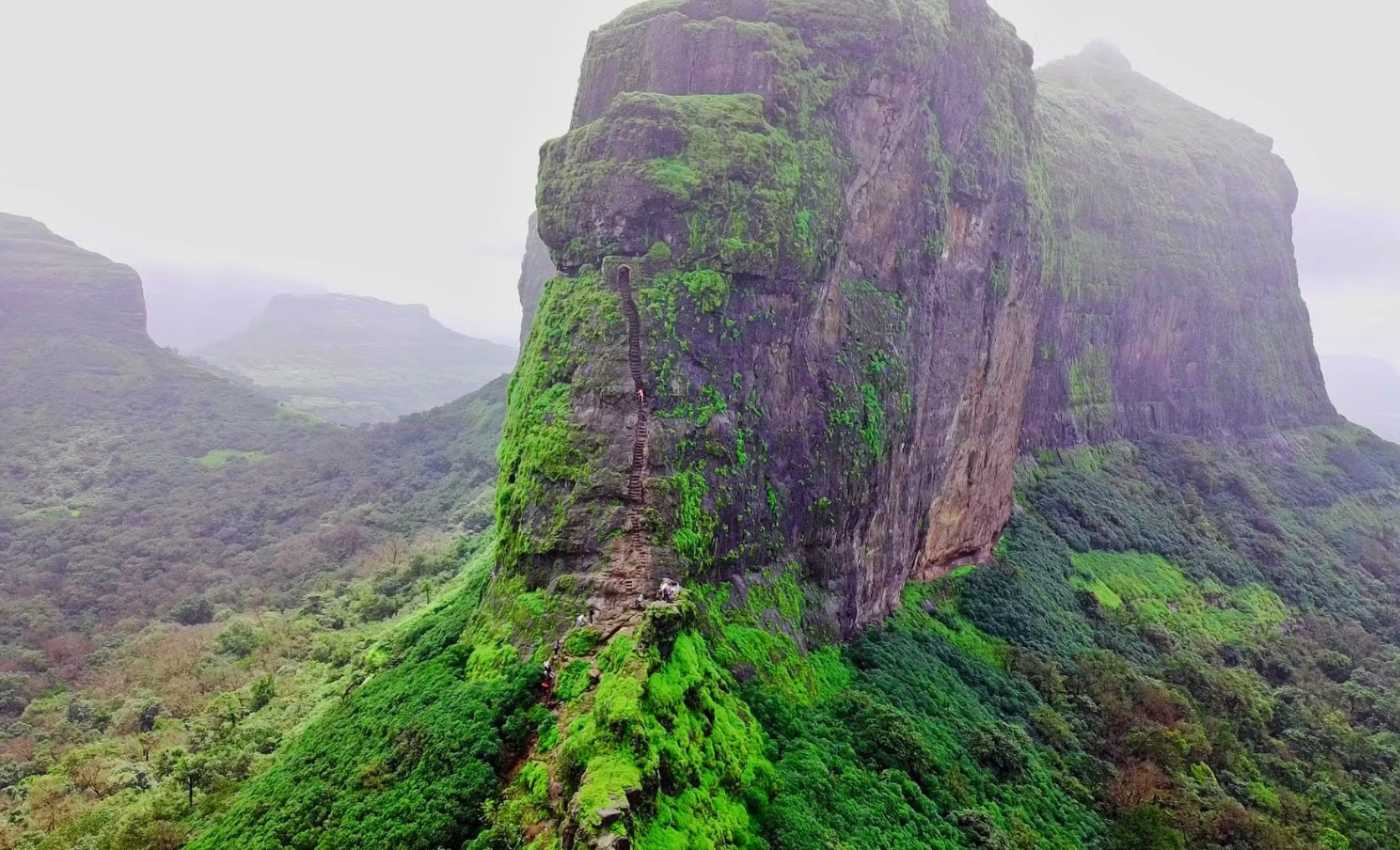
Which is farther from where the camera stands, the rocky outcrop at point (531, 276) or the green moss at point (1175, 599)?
the rocky outcrop at point (531, 276)

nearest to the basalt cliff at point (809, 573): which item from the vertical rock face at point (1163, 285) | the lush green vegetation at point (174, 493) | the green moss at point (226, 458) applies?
the vertical rock face at point (1163, 285)

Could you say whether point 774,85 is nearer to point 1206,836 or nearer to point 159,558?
point 1206,836

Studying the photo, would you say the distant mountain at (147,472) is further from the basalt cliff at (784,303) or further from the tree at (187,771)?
the basalt cliff at (784,303)

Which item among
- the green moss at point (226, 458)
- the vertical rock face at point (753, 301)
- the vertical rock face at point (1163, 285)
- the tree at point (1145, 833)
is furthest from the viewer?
the green moss at point (226, 458)

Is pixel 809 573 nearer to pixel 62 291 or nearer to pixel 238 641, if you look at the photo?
pixel 238 641

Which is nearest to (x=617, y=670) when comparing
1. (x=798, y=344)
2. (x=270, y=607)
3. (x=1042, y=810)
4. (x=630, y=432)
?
(x=630, y=432)
